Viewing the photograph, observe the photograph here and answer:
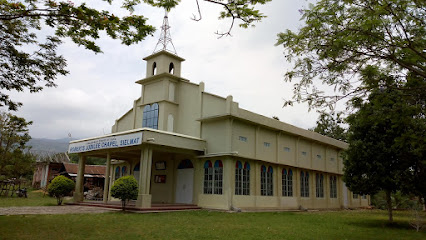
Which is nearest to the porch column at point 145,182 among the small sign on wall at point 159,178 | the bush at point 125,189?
the bush at point 125,189

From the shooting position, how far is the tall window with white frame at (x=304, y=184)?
23.4 metres

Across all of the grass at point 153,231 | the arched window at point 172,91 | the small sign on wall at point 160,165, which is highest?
the arched window at point 172,91

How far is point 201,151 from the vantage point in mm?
19141

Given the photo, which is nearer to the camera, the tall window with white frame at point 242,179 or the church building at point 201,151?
the church building at point 201,151

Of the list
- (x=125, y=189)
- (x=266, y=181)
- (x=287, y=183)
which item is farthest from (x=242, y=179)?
(x=125, y=189)

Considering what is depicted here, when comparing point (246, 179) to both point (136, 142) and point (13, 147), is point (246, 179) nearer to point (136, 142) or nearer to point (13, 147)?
point (136, 142)

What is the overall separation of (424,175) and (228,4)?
38.3 feet

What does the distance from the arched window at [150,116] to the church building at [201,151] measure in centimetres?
7

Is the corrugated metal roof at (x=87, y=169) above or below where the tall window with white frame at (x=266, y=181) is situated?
above

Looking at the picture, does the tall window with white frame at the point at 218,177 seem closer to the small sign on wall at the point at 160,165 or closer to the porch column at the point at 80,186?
the small sign on wall at the point at 160,165

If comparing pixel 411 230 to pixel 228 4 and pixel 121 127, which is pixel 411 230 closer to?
pixel 228 4

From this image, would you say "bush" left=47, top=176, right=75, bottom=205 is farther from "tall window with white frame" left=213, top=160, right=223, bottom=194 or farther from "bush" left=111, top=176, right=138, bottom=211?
"tall window with white frame" left=213, top=160, right=223, bottom=194

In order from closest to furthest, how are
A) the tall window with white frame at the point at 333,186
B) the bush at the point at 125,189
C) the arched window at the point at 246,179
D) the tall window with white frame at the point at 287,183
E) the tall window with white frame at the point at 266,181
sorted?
the bush at the point at 125,189
the arched window at the point at 246,179
the tall window with white frame at the point at 266,181
the tall window with white frame at the point at 287,183
the tall window with white frame at the point at 333,186

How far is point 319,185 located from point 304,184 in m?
2.36
